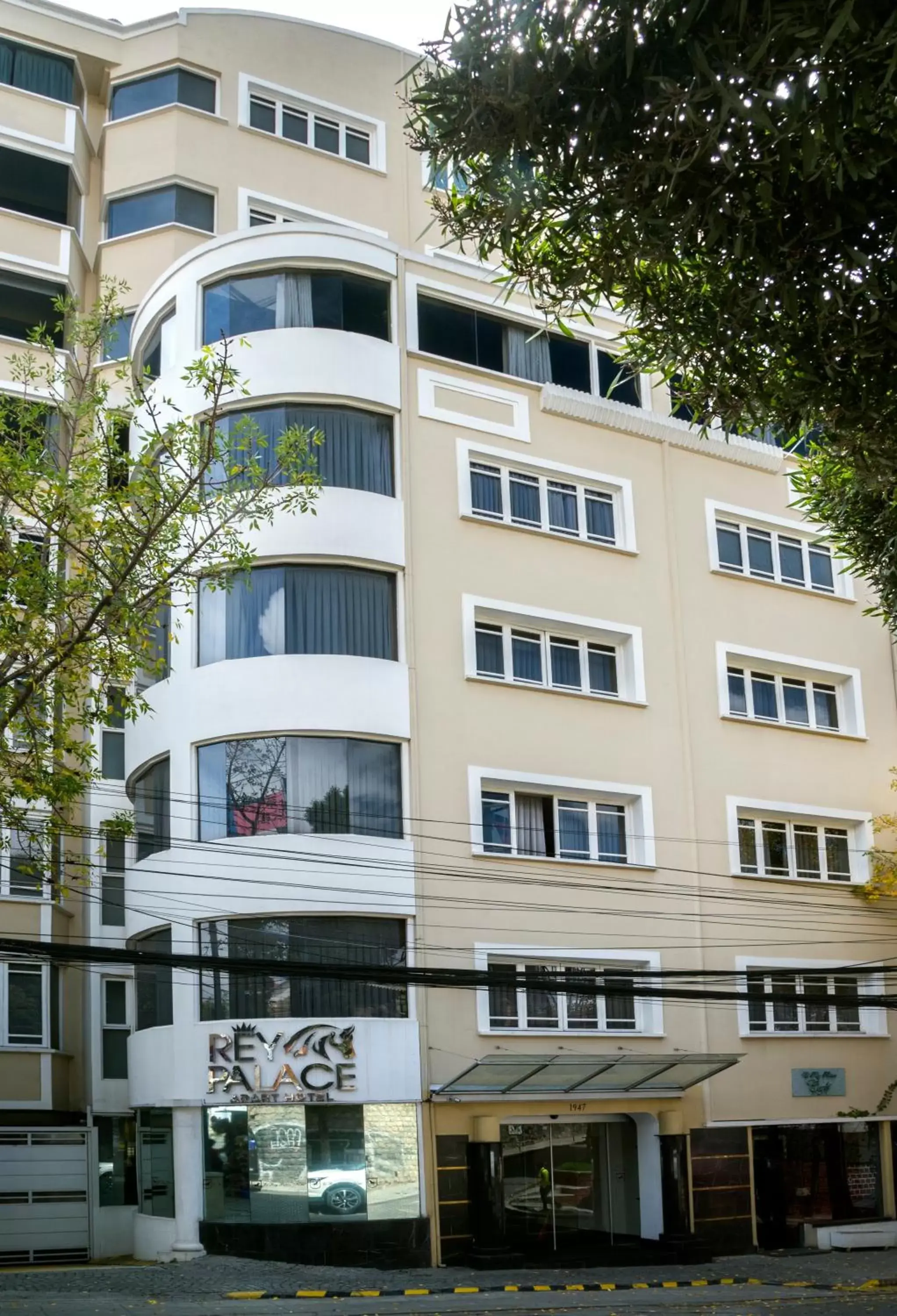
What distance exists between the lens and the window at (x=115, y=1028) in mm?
30094

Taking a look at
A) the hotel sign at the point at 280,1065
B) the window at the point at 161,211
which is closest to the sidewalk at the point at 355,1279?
the hotel sign at the point at 280,1065

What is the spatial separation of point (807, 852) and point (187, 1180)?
1357cm

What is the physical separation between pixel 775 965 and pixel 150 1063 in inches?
455

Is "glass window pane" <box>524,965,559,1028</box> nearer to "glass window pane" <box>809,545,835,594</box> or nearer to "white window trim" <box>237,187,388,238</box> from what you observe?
"glass window pane" <box>809,545,835,594</box>

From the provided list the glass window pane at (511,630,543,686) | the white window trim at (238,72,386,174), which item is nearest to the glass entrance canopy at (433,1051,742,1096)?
the glass window pane at (511,630,543,686)

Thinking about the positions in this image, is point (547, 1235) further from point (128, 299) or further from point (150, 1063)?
point (128, 299)

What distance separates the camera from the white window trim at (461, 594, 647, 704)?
2700cm

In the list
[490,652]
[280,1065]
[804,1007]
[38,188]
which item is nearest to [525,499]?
[490,652]

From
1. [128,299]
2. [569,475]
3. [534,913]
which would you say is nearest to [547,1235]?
[534,913]

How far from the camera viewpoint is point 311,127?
35812 mm

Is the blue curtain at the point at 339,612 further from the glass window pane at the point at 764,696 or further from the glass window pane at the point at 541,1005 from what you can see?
the glass window pane at the point at 764,696

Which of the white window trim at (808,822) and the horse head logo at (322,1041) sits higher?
the white window trim at (808,822)

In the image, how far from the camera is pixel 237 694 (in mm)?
24906

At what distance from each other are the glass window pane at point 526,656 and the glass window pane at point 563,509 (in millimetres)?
2126
